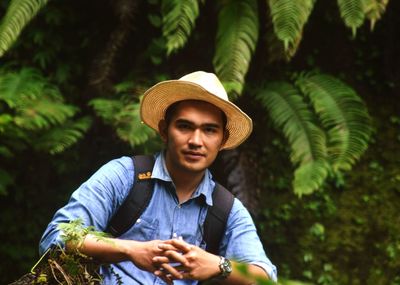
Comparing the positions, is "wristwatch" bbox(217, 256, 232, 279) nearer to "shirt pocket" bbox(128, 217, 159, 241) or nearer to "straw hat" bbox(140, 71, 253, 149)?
"shirt pocket" bbox(128, 217, 159, 241)

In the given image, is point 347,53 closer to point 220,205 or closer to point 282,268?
point 282,268

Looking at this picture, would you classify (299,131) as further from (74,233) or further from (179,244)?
(74,233)

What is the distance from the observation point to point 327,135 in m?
4.87

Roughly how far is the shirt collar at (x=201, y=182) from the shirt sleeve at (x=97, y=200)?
131mm

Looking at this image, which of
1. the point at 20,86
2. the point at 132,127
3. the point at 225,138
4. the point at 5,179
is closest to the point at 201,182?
the point at 225,138

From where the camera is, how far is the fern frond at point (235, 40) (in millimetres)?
4695

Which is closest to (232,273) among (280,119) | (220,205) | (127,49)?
(220,205)

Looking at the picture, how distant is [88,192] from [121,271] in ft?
1.26

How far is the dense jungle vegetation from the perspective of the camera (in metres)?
4.72

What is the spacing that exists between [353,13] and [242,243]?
2.50 metres

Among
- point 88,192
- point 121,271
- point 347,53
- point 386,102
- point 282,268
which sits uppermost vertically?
point 347,53

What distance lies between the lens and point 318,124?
4.91 meters

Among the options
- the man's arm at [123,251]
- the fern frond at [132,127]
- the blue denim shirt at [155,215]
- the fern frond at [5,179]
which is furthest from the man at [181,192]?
the fern frond at [5,179]

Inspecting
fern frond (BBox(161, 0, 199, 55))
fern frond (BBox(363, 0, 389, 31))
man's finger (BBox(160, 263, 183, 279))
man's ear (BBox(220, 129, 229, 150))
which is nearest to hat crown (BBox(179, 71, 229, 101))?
man's ear (BBox(220, 129, 229, 150))
